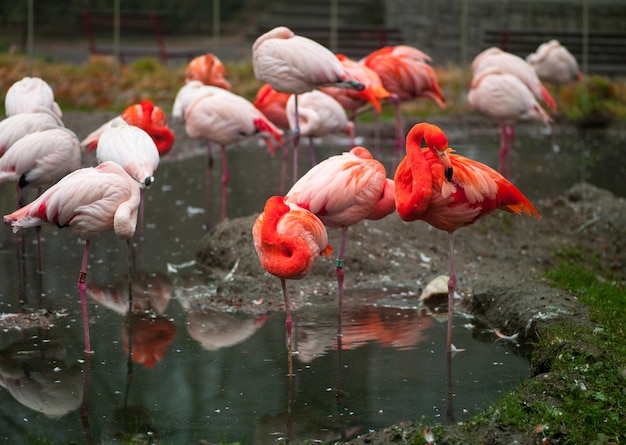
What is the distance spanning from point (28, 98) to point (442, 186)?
4126 millimetres

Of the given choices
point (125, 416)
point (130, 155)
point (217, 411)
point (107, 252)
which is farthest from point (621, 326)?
point (107, 252)

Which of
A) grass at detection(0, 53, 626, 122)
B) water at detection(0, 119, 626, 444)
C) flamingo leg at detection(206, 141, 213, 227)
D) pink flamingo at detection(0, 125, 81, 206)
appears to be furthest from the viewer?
grass at detection(0, 53, 626, 122)

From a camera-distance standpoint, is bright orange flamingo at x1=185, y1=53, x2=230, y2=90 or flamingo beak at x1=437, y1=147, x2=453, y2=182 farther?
bright orange flamingo at x1=185, y1=53, x2=230, y2=90

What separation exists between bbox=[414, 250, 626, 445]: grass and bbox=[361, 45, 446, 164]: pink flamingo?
450cm

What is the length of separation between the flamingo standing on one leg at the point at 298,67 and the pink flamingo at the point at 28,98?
1.81m

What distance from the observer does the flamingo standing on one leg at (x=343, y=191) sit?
563cm

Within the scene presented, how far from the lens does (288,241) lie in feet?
16.4

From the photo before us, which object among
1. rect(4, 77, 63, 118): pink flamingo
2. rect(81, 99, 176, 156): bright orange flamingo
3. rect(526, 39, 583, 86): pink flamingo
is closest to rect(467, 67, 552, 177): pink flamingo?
rect(81, 99, 176, 156): bright orange flamingo

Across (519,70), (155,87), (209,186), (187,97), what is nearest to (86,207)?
(209,186)

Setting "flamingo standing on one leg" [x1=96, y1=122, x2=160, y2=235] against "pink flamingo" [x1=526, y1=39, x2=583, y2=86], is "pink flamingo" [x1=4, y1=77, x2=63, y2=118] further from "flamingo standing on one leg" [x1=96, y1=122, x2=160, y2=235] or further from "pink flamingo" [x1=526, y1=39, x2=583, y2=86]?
"pink flamingo" [x1=526, y1=39, x2=583, y2=86]

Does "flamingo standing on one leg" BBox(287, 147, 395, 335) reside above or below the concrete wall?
below

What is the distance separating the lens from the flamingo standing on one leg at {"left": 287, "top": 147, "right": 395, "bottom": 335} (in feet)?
18.5

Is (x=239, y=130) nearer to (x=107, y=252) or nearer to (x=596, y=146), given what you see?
(x=107, y=252)

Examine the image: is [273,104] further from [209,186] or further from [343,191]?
[343,191]
